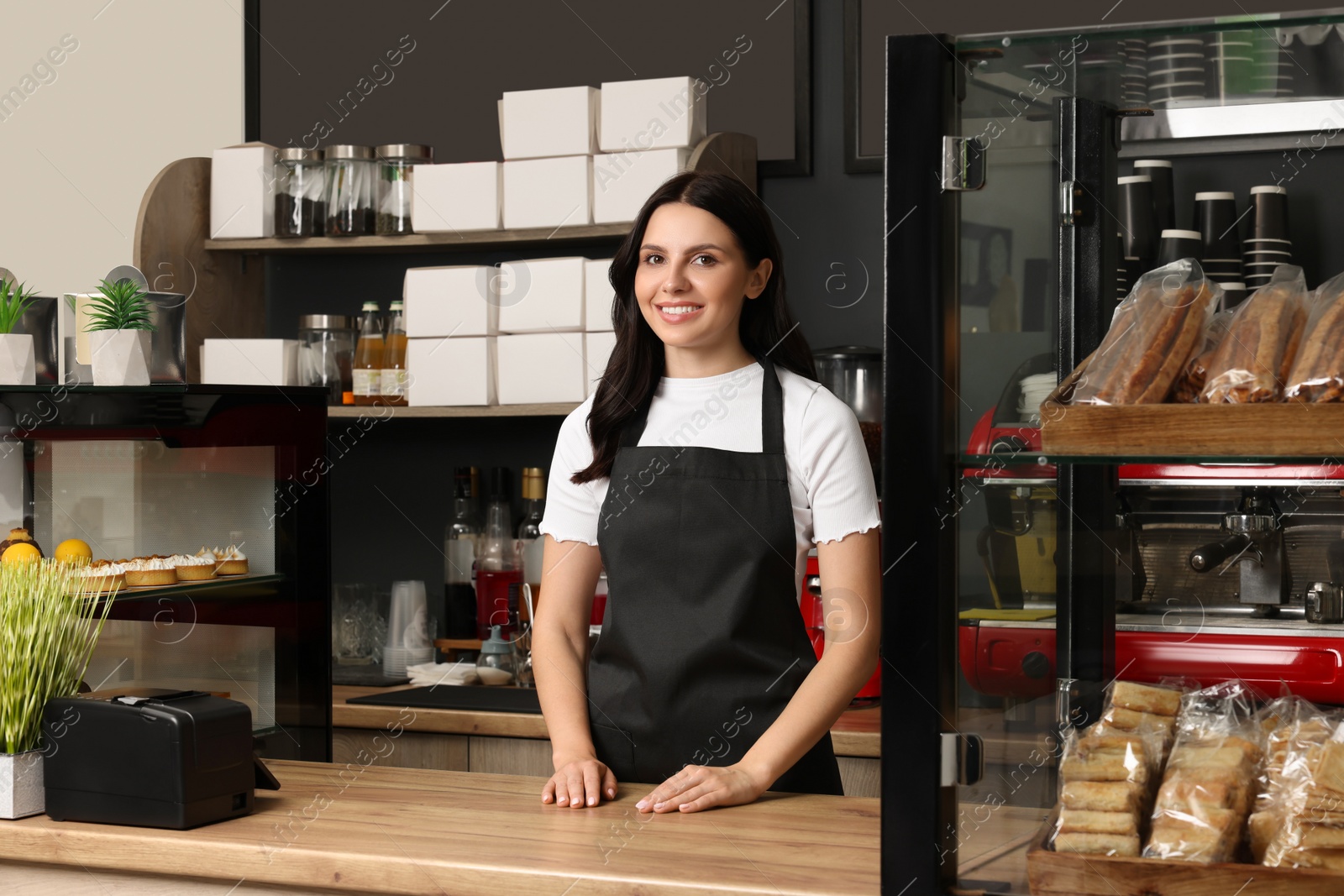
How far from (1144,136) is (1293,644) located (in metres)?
0.46

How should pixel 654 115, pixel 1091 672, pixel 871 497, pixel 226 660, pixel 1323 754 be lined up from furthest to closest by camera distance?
pixel 654 115
pixel 226 660
pixel 871 497
pixel 1091 672
pixel 1323 754

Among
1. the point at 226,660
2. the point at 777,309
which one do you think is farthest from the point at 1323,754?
the point at 226,660

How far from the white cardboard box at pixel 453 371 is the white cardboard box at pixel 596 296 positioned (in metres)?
0.25

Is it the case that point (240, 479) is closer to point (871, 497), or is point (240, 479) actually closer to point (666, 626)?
point (666, 626)

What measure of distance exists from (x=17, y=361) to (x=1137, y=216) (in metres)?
1.61

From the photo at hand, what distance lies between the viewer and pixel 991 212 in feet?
3.50

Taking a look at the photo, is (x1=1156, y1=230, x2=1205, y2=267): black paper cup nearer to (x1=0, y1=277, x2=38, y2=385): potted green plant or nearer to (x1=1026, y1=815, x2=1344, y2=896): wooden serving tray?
(x1=1026, y1=815, x2=1344, y2=896): wooden serving tray

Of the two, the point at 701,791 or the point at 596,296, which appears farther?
the point at 596,296

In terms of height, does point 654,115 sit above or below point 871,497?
above

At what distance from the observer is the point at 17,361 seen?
1978 millimetres

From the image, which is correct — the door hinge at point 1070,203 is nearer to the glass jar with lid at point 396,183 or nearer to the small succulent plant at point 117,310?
the small succulent plant at point 117,310

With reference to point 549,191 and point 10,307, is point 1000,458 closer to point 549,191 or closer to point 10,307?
point 10,307

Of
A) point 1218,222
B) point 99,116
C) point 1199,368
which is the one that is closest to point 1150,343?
point 1199,368

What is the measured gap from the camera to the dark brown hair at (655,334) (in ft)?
5.52
